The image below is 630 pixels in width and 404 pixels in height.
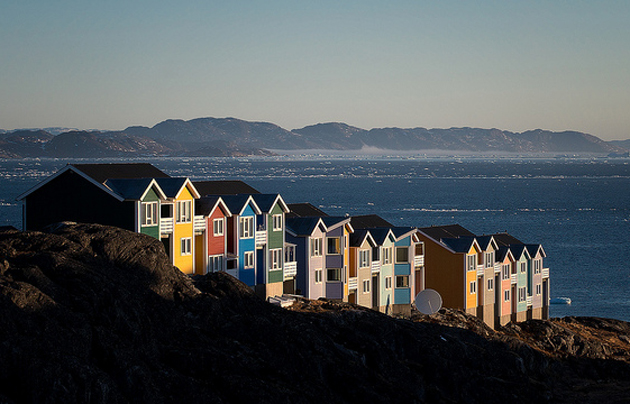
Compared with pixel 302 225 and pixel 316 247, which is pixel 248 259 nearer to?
pixel 302 225

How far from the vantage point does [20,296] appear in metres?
26.6

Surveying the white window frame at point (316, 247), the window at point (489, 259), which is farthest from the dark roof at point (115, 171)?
the window at point (489, 259)

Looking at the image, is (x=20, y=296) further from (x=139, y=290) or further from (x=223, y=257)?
(x=223, y=257)

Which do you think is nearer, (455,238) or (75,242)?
(75,242)

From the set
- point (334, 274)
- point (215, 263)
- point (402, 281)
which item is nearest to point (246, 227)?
point (215, 263)

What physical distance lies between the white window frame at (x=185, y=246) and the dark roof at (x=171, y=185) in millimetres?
2514

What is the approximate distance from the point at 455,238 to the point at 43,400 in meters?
44.8

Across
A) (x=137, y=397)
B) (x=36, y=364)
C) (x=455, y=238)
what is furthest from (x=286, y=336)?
(x=455, y=238)

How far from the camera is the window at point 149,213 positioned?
45.3m

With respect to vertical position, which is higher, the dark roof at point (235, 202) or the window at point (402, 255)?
the dark roof at point (235, 202)

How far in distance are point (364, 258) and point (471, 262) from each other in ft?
30.5

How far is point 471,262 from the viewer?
64188 millimetres

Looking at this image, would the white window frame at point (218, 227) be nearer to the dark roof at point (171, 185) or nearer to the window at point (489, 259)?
the dark roof at point (171, 185)

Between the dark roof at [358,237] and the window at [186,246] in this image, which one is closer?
the window at [186,246]
